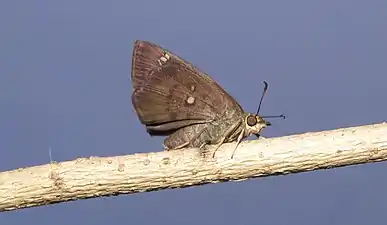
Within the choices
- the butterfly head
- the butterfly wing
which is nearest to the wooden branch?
the butterfly head

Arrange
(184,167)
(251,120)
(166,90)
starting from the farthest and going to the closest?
(166,90) < (251,120) < (184,167)

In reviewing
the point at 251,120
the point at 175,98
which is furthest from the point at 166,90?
the point at 251,120

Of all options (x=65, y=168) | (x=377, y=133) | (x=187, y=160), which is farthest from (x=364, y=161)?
(x=65, y=168)

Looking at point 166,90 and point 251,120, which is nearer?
point 251,120

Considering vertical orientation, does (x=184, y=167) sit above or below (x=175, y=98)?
below

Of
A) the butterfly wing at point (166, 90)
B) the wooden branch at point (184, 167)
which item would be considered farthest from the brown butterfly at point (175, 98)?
the wooden branch at point (184, 167)

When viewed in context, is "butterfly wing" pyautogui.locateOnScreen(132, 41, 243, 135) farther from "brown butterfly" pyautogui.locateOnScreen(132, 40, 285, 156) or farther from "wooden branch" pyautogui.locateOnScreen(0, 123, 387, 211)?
"wooden branch" pyautogui.locateOnScreen(0, 123, 387, 211)

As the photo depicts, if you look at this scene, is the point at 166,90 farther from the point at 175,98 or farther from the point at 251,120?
the point at 251,120
